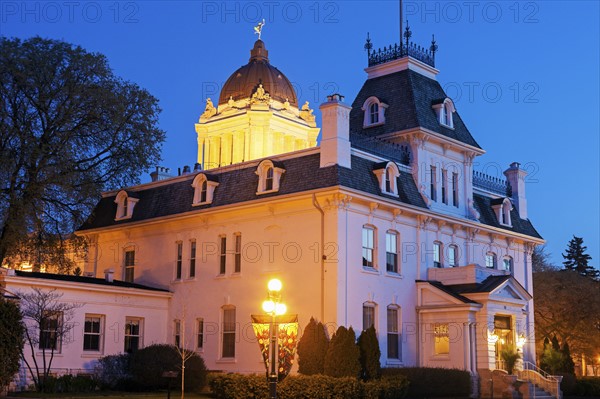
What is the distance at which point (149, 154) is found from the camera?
144 feet

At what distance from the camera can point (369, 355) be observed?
3431cm

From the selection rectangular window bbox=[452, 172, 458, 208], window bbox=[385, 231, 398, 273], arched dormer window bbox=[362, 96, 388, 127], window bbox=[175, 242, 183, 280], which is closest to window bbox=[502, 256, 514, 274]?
rectangular window bbox=[452, 172, 458, 208]

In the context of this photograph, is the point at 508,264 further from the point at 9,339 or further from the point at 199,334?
the point at 9,339

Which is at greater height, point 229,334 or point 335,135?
point 335,135

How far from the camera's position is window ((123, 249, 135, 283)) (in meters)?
45.5

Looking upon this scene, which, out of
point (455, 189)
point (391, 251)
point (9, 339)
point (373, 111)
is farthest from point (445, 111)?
point (9, 339)

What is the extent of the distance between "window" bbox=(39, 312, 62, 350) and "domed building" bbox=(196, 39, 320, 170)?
1954 cm

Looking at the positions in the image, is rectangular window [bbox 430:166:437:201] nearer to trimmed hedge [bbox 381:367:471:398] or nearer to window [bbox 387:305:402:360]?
window [bbox 387:305:402:360]

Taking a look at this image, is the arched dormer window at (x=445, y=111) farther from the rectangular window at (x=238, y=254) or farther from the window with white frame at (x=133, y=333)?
the window with white frame at (x=133, y=333)

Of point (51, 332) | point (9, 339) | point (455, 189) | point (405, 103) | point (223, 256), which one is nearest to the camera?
point (9, 339)

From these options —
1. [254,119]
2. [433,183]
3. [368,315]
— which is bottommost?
[368,315]

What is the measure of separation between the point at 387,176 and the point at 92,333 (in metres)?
15.4

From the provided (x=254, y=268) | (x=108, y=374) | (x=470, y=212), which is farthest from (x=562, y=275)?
(x=108, y=374)

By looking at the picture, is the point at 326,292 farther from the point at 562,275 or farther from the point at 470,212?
the point at 562,275
